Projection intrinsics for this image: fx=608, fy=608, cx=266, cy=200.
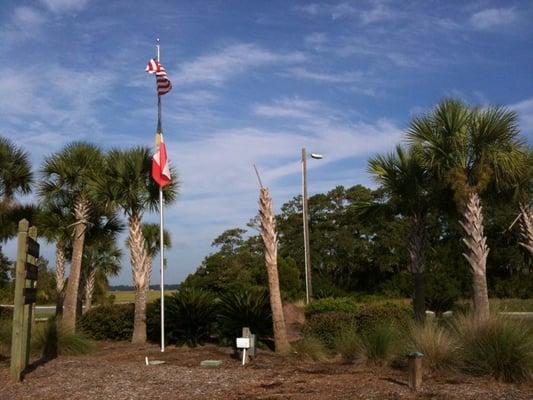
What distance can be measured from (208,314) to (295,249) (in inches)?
1033

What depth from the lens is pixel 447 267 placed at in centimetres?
3606

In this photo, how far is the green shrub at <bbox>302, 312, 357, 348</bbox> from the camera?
13188 mm

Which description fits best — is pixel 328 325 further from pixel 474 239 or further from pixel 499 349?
A: pixel 499 349

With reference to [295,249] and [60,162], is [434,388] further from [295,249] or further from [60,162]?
[295,249]

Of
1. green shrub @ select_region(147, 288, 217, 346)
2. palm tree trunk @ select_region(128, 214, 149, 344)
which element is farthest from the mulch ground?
palm tree trunk @ select_region(128, 214, 149, 344)

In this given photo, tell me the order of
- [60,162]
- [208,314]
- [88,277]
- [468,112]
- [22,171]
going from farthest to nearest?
[88,277], [22,171], [60,162], [208,314], [468,112]

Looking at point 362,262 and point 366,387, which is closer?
point 366,387

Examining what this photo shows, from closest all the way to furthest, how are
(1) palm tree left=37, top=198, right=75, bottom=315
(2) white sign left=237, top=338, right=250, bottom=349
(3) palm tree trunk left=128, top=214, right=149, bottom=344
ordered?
(2) white sign left=237, top=338, right=250, bottom=349 < (3) palm tree trunk left=128, top=214, right=149, bottom=344 < (1) palm tree left=37, top=198, right=75, bottom=315

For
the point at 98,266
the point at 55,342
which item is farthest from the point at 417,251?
the point at 98,266

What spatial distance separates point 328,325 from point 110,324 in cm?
755

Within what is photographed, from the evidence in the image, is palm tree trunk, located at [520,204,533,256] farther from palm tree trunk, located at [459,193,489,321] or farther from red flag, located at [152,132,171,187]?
red flag, located at [152,132,171,187]

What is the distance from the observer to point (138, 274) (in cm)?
1714

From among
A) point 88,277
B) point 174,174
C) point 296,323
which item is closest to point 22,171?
point 174,174

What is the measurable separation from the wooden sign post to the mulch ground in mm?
348
